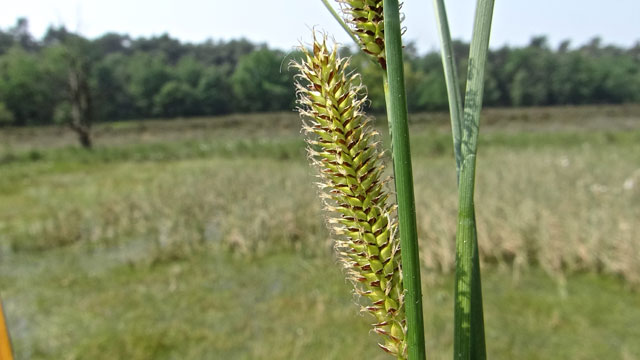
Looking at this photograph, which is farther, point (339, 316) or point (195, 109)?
point (195, 109)

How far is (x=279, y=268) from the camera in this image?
14.5 ft

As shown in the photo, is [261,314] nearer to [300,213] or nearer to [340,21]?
[300,213]

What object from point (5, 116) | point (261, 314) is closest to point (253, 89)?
point (261, 314)

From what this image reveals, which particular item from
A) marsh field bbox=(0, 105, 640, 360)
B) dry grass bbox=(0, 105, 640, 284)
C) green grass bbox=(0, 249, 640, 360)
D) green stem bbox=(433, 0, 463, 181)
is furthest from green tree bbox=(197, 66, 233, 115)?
green stem bbox=(433, 0, 463, 181)

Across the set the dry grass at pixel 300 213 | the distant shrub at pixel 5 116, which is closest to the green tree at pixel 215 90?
the dry grass at pixel 300 213

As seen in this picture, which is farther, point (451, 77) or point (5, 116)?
point (5, 116)

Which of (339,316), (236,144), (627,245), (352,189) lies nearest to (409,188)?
(352,189)

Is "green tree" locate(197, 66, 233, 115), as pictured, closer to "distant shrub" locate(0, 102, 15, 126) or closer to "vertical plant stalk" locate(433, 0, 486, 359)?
"vertical plant stalk" locate(433, 0, 486, 359)

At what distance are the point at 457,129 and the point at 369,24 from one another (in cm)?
7

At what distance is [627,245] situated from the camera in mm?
3479

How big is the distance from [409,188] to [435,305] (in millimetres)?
3665

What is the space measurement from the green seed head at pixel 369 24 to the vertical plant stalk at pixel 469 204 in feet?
0.13

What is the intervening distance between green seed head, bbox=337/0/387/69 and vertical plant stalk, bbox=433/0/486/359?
0.17ft

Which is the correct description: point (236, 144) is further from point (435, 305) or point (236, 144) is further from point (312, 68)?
point (312, 68)
